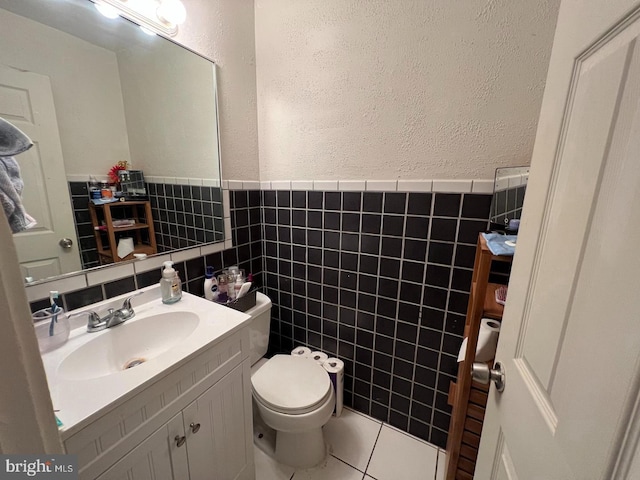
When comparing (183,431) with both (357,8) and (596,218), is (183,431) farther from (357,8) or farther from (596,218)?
(357,8)

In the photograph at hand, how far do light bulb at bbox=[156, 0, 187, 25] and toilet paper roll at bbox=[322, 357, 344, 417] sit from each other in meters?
1.78

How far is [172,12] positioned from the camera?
105 centimetres

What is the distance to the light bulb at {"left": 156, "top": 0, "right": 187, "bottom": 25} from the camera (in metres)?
1.03

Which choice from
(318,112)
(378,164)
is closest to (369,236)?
(378,164)

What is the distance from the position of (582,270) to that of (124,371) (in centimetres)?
100

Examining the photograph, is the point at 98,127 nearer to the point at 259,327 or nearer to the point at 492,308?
the point at 259,327

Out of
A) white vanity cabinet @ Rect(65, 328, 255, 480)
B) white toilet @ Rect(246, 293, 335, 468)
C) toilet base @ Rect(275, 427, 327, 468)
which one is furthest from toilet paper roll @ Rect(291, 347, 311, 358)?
white vanity cabinet @ Rect(65, 328, 255, 480)

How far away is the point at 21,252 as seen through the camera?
30.6 inches

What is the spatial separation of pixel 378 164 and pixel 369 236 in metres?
0.35

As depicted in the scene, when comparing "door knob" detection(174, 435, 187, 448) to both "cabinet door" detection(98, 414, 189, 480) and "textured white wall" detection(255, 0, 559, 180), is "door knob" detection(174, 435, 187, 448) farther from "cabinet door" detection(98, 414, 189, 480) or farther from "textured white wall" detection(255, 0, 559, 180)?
"textured white wall" detection(255, 0, 559, 180)

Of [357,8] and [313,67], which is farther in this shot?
[313,67]

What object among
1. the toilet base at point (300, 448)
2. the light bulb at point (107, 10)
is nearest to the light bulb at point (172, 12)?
the light bulb at point (107, 10)

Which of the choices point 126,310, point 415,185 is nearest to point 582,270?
point 415,185

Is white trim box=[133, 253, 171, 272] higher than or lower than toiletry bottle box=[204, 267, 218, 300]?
higher
